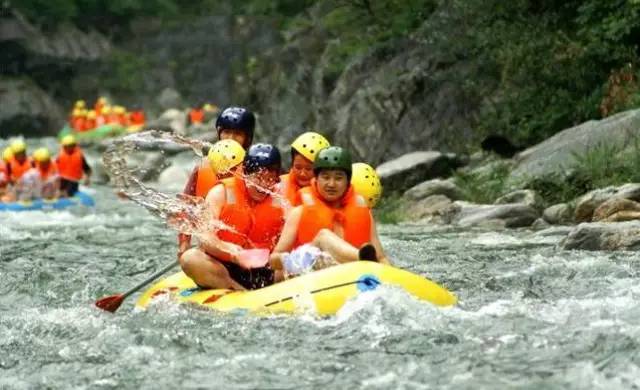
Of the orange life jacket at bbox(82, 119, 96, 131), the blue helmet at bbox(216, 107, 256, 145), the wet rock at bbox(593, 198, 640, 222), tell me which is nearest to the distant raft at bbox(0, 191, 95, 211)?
the wet rock at bbox(593, 198, 640, 222)

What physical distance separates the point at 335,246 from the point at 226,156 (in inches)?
50.1

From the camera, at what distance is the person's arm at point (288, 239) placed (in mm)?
8008

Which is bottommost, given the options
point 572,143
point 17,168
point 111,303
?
point 111,303

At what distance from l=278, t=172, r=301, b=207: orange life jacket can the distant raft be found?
991 cm

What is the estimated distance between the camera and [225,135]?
9172mm

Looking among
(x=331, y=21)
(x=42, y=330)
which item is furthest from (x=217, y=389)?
(x=331, y=21)

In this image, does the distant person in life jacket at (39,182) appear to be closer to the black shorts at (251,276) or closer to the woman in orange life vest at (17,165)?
the woman in orange life vest at (17,165)

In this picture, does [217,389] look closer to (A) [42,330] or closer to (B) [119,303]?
(A) [42,330]

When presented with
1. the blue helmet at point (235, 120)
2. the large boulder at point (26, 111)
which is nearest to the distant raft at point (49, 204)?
the blue helmet at point (235, 120)

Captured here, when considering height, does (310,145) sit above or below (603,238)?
above

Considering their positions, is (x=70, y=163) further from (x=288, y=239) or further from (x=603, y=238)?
(x=288, y=239)

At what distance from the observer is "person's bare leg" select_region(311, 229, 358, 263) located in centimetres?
778

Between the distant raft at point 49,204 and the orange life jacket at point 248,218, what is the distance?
10.3m

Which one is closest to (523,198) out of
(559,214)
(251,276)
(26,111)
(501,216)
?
(501,216)
